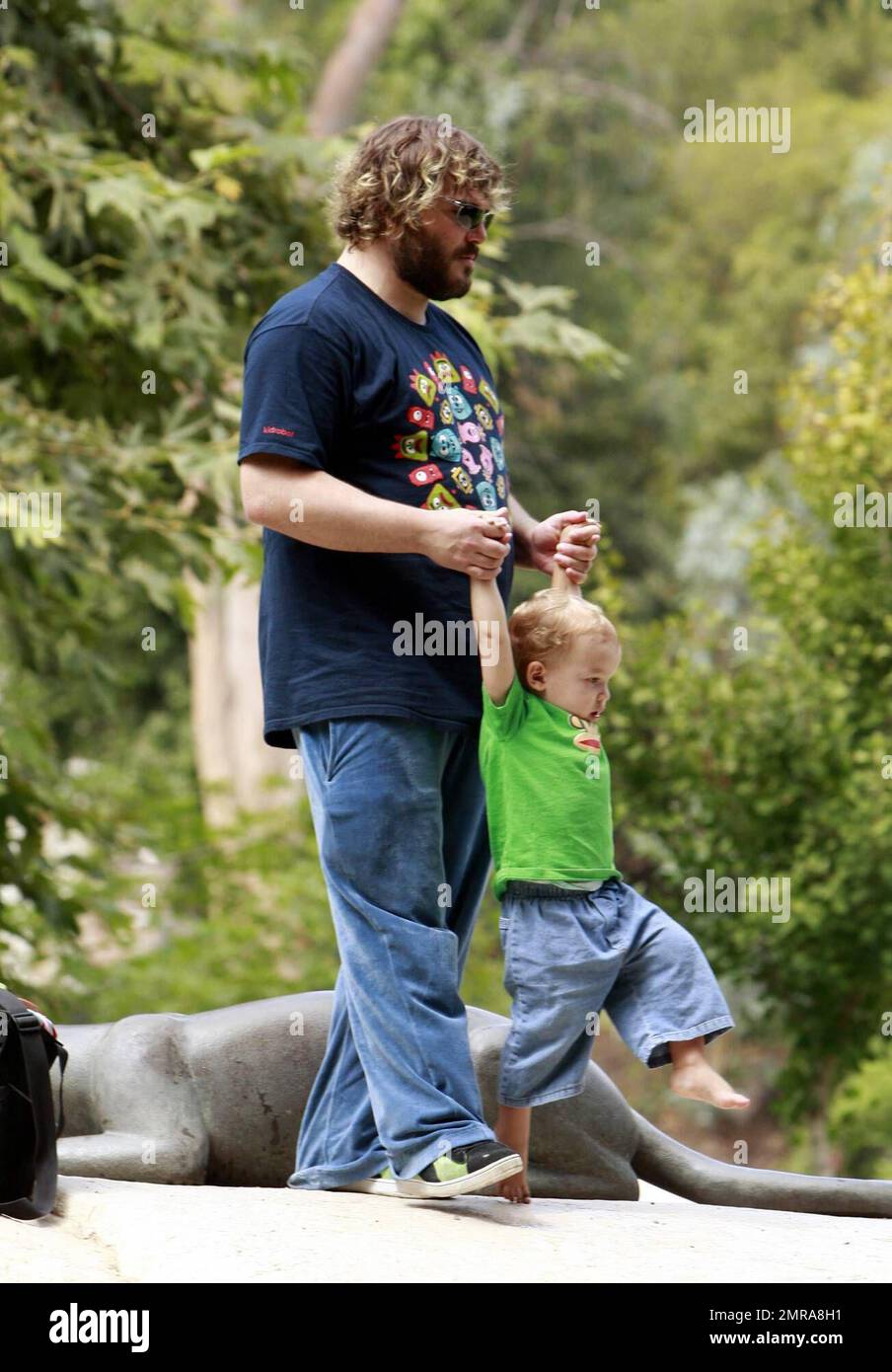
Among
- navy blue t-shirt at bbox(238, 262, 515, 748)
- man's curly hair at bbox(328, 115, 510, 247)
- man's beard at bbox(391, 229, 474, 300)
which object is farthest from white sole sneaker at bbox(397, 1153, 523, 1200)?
man's curly hair at bbox(328, 115, 510, 247)

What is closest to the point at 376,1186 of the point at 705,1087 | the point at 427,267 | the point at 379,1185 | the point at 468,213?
the point at 379,1185

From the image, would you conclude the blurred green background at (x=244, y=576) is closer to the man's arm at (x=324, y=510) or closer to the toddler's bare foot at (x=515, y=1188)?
the man's arm at (x=324, y=510)

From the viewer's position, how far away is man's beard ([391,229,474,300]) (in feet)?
11.0

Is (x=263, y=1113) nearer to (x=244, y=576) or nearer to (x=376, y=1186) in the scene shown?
(x=376, y=1186)

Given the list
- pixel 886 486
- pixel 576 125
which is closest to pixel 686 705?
pixel 886 486

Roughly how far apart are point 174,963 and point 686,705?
418cm

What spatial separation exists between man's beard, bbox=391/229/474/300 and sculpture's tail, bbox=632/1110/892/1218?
78.7 inches

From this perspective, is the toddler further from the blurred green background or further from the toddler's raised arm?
the blurred green background

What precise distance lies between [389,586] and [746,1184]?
1.79 m

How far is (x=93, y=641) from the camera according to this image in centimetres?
717

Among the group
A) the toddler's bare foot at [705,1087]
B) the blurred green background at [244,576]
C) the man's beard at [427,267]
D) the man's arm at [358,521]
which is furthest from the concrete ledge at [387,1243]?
the blurred green background at [244,576]

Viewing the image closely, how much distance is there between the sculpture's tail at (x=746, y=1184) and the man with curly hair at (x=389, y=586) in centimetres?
105

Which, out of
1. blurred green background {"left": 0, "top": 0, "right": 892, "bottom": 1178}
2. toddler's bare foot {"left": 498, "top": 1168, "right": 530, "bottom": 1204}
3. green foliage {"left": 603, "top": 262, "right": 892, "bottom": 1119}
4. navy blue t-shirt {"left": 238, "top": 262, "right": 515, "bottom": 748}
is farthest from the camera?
green foliage {"left": 603, "top": 262, "right": 892, "bottom": 1119}

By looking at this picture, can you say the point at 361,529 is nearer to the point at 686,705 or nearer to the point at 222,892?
the point at 686,705
